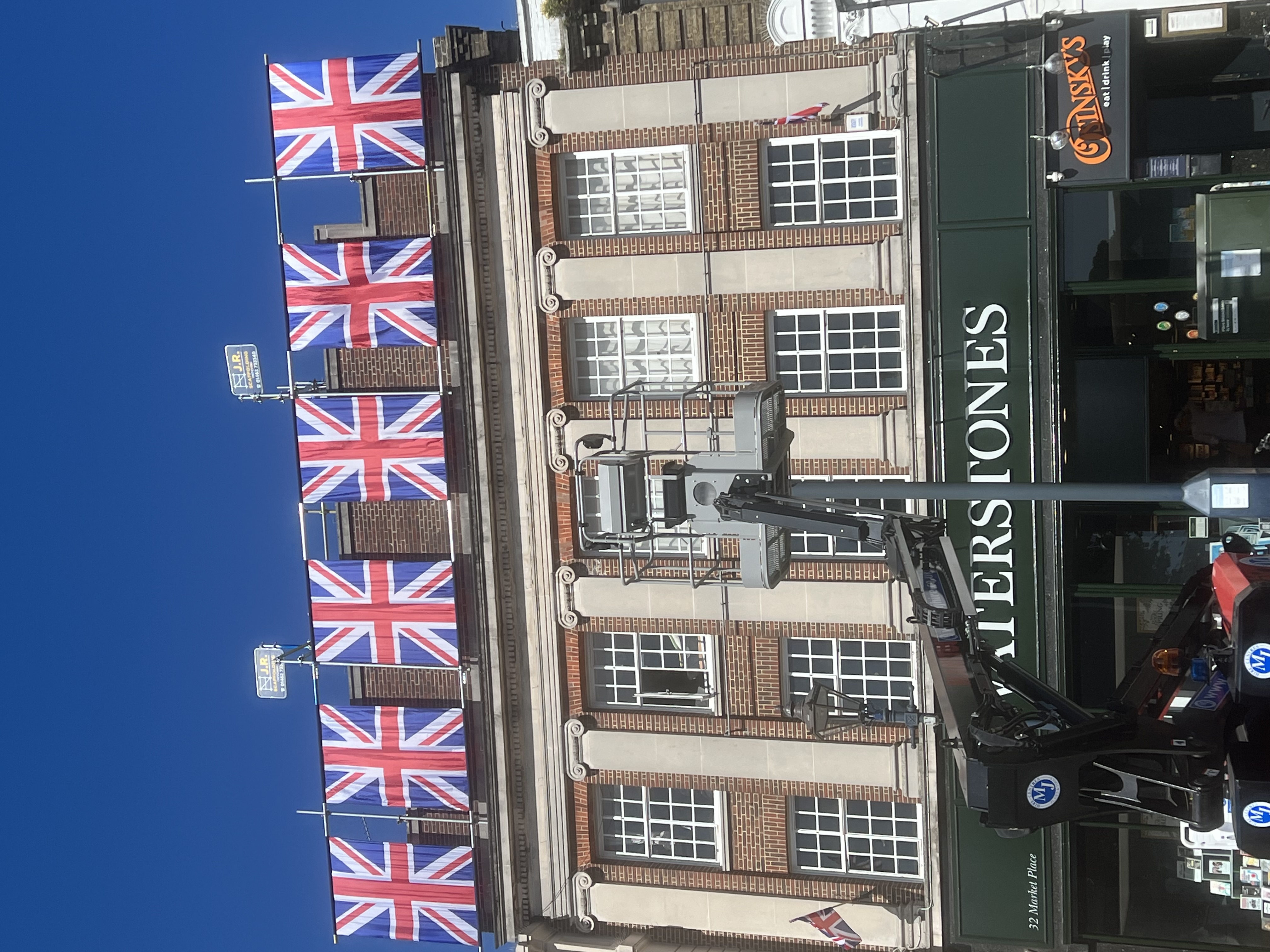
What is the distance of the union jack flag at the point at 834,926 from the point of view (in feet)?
63.2

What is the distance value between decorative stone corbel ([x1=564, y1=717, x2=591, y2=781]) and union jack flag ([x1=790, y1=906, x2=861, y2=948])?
203 inches

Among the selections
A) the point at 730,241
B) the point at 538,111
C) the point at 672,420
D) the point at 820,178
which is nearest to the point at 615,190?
the point at 538,111

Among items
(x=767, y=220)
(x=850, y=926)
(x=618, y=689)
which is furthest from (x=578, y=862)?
(x=767, y=220)

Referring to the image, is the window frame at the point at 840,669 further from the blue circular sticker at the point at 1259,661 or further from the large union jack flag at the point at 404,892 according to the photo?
the blue circular sticker at the point at 1259,661

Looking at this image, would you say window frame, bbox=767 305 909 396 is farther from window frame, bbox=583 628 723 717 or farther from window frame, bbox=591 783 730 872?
window frame, bbox=591 783 730 872

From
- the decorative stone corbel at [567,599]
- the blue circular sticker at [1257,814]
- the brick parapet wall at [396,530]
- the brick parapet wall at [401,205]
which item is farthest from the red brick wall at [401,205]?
the blue circular sticker at [1257,814]

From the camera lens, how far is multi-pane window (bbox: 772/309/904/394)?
18859 mm

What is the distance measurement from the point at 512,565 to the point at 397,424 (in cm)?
373

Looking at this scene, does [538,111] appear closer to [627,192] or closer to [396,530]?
[627,192]

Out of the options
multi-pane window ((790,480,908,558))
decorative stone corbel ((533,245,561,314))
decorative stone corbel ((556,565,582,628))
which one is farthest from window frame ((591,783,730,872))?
decorative stone corbel ((533,245,561,314))

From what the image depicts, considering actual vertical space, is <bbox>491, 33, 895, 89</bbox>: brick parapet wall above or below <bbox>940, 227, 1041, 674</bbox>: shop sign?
above

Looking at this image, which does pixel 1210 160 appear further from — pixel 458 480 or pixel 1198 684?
pixel 458 480

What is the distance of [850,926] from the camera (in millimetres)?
19484

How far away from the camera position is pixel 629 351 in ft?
65.7
